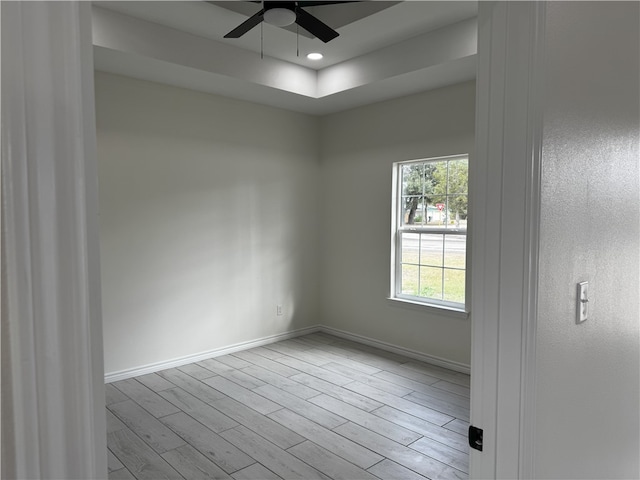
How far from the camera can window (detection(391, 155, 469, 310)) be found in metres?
4.24

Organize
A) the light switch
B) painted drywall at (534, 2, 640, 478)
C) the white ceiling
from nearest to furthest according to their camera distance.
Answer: painted drywall at (534, 2, 640, 478) → the light switch → the white ceiling

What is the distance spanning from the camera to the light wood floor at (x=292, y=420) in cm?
258

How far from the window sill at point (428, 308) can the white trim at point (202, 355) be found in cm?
131

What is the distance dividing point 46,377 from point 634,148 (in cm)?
185

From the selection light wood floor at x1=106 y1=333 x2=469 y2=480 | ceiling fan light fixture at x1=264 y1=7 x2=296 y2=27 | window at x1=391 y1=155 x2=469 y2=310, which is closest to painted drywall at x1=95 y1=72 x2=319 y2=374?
light wood floor at x1=106 y1=333 x2=469 y2=480

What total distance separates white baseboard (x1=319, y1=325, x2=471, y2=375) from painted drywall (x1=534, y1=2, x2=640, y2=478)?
97.0 inches

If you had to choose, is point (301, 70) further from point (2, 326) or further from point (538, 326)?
point (2, 326)

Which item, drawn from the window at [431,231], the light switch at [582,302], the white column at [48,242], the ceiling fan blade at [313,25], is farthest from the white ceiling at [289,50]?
the white column at [48,242]

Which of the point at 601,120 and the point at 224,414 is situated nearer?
the point at 601,120

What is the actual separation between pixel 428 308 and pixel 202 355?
2.36 metres

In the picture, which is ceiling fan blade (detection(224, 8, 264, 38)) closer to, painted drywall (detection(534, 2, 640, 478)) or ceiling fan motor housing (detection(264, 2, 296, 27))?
ceiling fan motor housing (detection(264, 2, 296, 27))

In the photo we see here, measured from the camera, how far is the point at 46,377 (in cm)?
45

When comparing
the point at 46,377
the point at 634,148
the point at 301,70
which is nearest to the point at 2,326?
the point at 46,377

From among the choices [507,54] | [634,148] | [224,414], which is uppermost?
[507,54]
